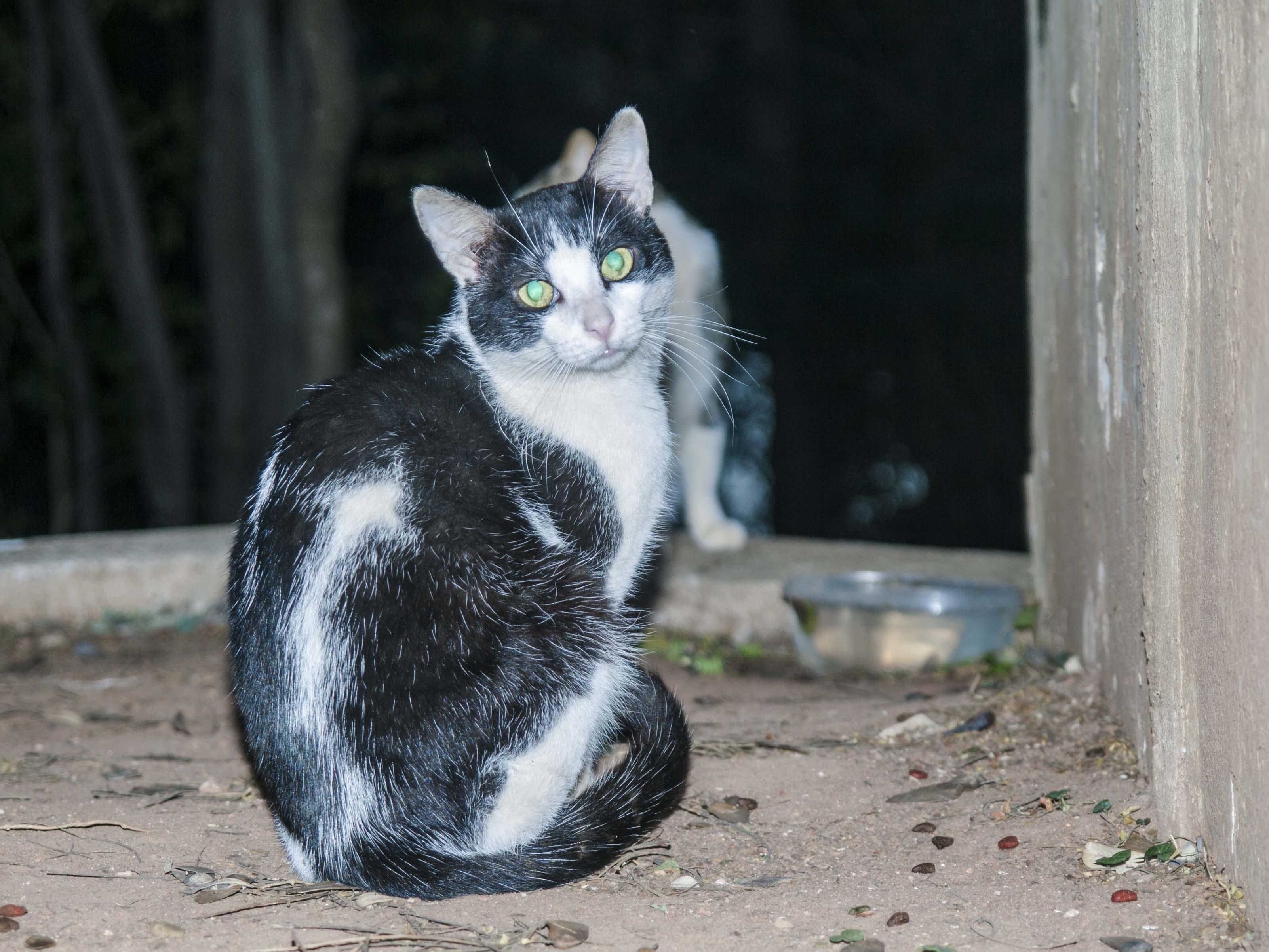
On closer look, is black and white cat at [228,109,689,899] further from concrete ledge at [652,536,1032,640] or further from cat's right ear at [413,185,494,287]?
concrete ledge at [652,536,1032,640]

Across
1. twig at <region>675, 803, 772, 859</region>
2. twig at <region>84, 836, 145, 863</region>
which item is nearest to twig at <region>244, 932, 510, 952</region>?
twig at <region>84, 836, 145, 863</region>

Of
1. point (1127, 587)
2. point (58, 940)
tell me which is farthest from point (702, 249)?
point (58, 940)

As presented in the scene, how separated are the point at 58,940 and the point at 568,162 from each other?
2.79 metres

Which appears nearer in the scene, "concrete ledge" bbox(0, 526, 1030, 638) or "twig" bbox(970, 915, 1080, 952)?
"twig" bbox(970, 915, 1080, 952)

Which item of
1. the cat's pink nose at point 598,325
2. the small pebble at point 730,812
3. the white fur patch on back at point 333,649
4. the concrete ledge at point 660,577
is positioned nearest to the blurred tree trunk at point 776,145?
the concrete ledge at point 660,577

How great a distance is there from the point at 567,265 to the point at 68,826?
1.54 m

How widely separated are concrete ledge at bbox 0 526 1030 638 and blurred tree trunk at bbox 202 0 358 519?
3.76 feet

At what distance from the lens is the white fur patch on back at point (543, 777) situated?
231 centimetres

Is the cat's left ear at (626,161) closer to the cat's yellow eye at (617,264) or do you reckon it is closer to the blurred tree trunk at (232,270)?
the cat's yellow eye at (617,264)

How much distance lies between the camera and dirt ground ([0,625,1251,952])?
209cm

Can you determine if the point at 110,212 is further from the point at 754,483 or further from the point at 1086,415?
the point at 1086,415

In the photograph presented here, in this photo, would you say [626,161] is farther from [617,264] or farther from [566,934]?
[566,934]

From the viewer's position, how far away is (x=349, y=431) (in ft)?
7.95

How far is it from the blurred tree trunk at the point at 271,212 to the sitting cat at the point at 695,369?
52.4 inches
